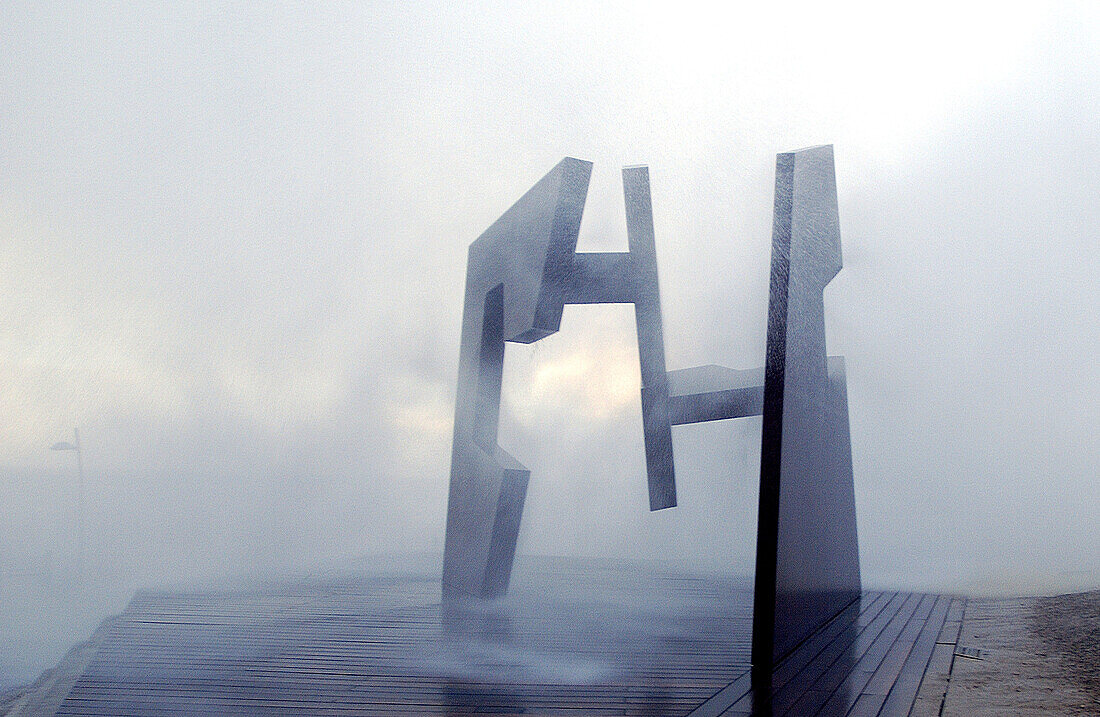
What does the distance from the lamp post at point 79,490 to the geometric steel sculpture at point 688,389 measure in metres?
3.67

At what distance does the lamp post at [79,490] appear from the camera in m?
8.64

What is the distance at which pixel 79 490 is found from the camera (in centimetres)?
905

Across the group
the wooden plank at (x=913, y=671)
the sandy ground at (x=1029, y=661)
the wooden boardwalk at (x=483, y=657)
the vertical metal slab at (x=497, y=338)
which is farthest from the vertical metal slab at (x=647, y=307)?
the sandy ground at (x=1029, y=661)

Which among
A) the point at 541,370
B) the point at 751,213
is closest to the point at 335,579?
the point at 541,370

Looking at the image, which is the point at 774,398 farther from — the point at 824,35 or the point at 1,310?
the point at 1,310

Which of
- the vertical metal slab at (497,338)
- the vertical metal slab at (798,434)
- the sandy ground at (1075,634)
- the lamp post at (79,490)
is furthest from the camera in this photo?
the lamp post at (79,490)

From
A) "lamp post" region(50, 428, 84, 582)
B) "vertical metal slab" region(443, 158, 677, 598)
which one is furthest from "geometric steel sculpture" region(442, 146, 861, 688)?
"lamp post" region(50, 428, 84, 582)

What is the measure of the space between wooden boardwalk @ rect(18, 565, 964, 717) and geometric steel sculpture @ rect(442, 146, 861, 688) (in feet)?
1.22

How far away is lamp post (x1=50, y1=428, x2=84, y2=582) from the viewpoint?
864 cm

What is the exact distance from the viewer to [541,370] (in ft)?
37.0

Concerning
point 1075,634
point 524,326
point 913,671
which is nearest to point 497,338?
point 524,326

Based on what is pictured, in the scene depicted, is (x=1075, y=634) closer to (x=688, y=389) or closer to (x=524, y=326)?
(x=688, y=389)

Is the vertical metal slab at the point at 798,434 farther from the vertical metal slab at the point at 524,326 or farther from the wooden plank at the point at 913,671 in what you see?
the vertical metal slab at the point at 524,326

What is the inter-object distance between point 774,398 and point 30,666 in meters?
4.81
